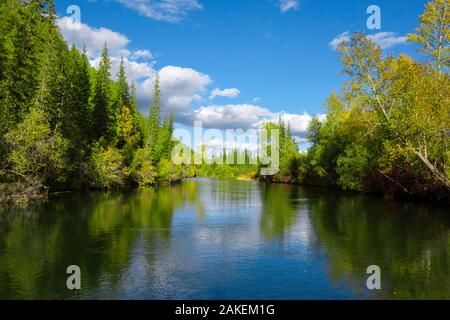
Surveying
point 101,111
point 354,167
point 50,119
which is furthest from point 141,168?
point 354,167

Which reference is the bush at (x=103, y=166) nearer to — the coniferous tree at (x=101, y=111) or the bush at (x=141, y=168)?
the coniferous tree at (x=101, y=111)

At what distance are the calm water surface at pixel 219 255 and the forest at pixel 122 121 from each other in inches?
261

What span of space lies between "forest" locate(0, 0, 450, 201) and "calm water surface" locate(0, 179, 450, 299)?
6620mm

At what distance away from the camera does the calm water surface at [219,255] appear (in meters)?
12.9

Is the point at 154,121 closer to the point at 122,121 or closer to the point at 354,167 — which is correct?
A: the point at 122,121

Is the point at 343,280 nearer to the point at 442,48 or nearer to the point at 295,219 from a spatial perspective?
the point at 295,219

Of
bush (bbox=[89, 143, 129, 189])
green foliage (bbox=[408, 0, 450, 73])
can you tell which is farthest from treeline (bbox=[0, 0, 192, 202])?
green foliage (bbox=[408, 0, 450, 73])

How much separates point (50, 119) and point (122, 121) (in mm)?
26469

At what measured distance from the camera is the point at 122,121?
68.2 meters

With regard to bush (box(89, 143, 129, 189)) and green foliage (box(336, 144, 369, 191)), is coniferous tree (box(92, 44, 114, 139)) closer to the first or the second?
bush (box(89, 143, 129, 189))

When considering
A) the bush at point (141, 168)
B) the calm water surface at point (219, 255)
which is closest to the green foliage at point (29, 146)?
the calm water surface at point (219, 255)

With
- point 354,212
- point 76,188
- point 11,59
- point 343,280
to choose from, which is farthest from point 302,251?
point 76,188
